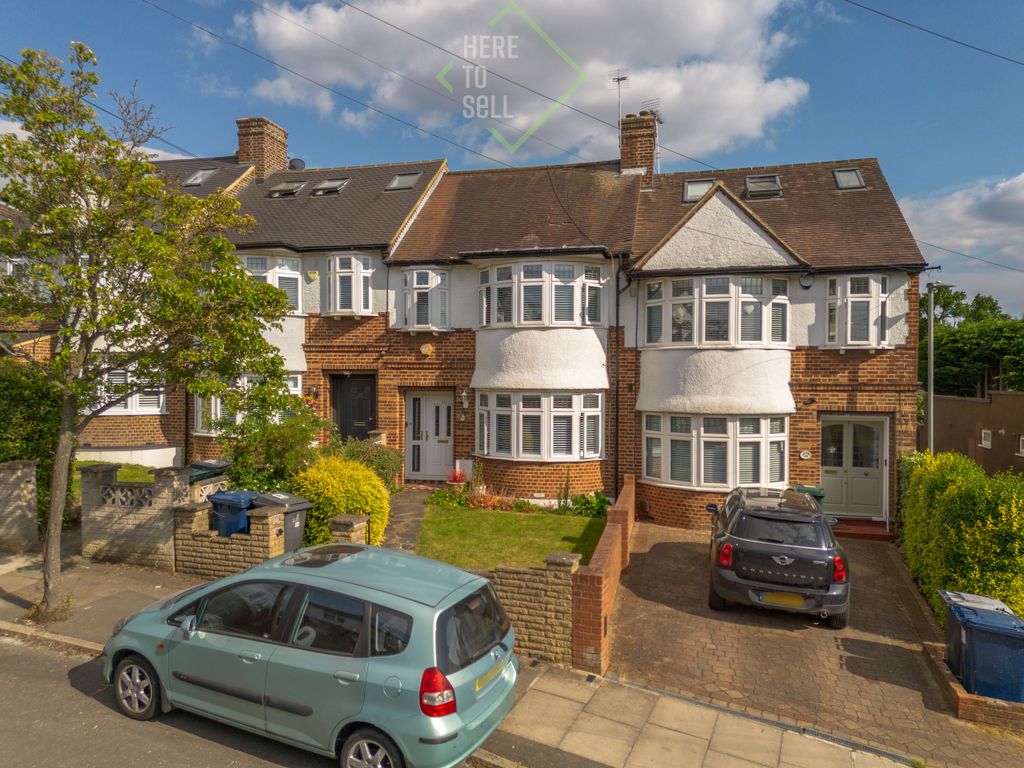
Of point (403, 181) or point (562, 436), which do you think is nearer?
point (562, 436)

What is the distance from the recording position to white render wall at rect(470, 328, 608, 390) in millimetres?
13078

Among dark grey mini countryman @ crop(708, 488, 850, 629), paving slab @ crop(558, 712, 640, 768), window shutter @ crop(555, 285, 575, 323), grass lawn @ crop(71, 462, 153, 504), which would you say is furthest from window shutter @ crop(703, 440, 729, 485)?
grass lawn @ crop(71, 462, 153, 504)

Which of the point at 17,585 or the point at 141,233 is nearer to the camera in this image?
the point at 141,233

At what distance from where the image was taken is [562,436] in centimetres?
1327

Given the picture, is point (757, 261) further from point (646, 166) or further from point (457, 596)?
point (457, 596)

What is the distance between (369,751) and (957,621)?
5.93 metres

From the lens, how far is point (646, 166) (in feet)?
54.8

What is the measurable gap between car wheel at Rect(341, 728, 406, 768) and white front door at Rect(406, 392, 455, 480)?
10410mm

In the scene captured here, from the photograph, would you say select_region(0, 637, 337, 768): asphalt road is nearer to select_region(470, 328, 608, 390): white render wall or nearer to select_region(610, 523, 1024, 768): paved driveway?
select_region(610, 523, 1024, 768): paved driveway

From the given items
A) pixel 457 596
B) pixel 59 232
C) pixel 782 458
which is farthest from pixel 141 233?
pixel 782 458

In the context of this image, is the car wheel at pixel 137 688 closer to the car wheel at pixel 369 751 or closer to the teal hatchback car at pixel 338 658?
the teal hatchback car at pixel 338 658

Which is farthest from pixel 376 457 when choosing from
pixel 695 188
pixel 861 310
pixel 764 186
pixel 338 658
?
pixel 764 186

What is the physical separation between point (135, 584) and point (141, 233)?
16.0 ft

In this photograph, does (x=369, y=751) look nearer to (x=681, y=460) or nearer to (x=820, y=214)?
(x=681, y=460)
